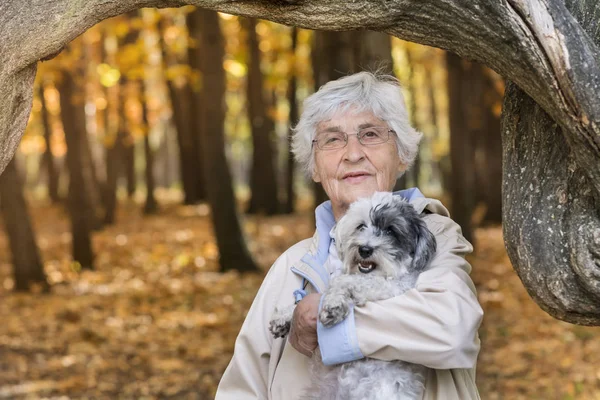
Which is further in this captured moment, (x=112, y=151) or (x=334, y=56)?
(x=112, y=151)

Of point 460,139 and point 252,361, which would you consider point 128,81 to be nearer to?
point 460,139

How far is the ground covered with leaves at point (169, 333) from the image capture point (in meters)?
8.32

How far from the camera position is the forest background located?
8.68m

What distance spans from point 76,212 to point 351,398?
12.5 m

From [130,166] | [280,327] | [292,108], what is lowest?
[280,327]

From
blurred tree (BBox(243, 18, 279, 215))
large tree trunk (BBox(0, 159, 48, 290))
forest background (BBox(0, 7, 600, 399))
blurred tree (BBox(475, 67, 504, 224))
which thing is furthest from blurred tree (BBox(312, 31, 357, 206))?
blurred tree (BBox(243, 18, 279, 215))

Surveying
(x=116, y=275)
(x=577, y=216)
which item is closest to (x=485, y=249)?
(x=116, y=275)

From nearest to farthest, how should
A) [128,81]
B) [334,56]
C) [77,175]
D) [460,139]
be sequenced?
[334,56] < [460,139] < [77,175] < [128,81]

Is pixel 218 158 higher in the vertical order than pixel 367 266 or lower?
higher

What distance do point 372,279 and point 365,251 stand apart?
128 mm

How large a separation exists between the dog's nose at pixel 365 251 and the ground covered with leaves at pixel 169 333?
5.41m

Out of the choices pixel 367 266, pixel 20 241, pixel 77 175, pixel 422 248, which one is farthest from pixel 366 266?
pixel 77 175

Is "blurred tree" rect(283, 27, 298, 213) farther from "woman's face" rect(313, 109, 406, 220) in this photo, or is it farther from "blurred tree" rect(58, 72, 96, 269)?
"woman's face" rect(313, 109, 406, 220)

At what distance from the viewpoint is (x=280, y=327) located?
328cm
